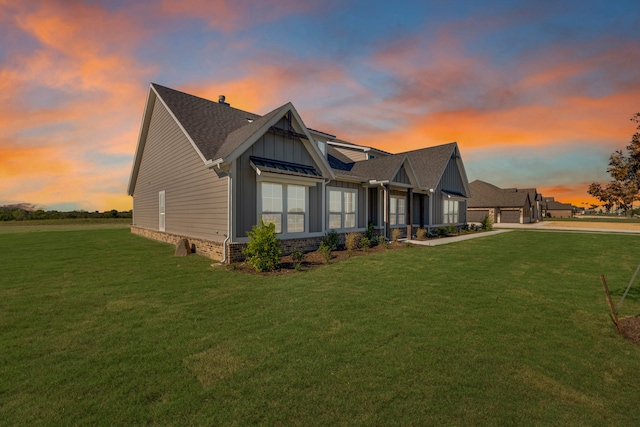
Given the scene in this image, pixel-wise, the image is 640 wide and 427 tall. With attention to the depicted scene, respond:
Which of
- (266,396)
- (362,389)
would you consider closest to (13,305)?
(266,396)

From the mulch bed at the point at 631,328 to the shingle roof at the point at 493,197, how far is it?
141 feet

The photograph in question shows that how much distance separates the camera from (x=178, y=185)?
49.9ft

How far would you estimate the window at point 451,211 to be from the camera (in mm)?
24734

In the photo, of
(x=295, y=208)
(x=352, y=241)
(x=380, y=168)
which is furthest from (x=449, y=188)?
(x=295, y=208)

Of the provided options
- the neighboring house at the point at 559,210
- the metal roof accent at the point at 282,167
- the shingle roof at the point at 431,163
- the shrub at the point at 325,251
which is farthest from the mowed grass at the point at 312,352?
the neighboring house at the point at 559,210

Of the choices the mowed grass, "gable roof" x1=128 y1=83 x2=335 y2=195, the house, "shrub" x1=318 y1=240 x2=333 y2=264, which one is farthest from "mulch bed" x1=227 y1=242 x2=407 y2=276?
"gable roof" x1=128 y1=83 x2=335 y2=195

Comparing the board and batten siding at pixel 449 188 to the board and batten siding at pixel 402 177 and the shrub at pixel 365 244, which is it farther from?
the shrub at pixel 365 244

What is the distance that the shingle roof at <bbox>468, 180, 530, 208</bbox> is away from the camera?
145 feet

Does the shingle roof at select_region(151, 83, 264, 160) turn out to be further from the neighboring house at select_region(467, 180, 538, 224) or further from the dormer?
the neighboring house at select_region(467, 180, 538, 224)

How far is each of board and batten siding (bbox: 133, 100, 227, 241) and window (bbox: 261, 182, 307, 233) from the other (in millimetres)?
1794

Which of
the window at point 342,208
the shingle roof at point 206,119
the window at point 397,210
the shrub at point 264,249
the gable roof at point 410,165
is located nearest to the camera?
the shrub at point 264,249

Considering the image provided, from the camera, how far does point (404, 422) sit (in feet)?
9.20

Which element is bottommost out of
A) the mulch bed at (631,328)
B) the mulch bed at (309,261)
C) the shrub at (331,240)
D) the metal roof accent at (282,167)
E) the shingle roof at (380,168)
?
the mulch bed at (631,328)

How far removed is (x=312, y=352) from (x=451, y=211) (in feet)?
81.0
